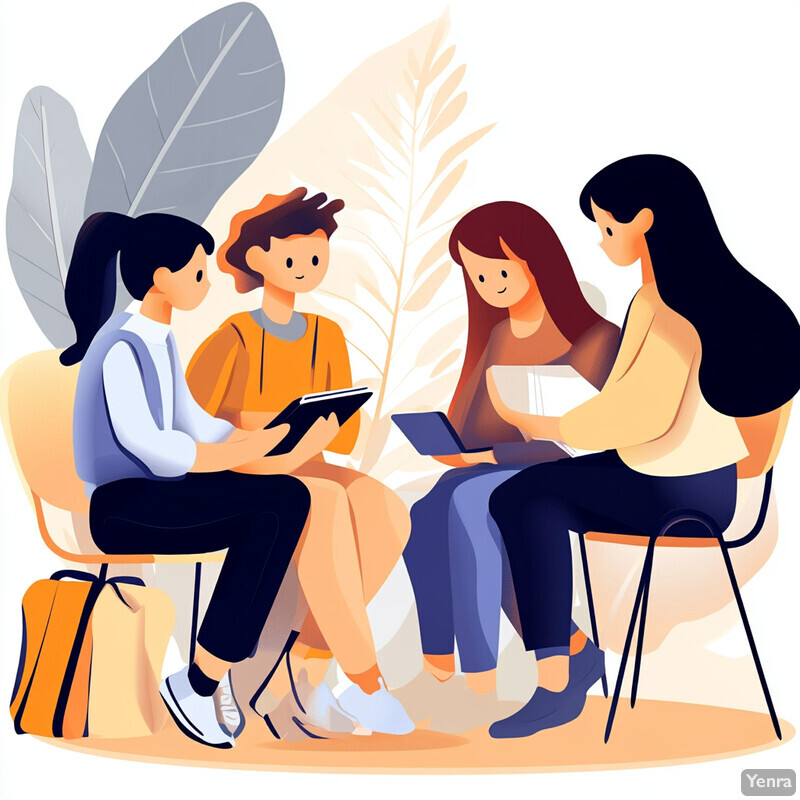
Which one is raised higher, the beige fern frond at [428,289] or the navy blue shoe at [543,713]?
the beige fern frond at [428,289]

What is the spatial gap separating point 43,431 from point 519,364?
1797 millimetres

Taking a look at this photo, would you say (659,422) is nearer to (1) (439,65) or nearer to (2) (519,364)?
(2) (519,364)

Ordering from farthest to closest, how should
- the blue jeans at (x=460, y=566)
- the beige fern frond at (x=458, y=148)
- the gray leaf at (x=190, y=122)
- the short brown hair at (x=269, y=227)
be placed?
the gray leaf at (x=190, y=122), the beige fern frond at (x=458, y=148), the short brown hair at (x=269, y=227), the blue jeans at (x=460, y=566)

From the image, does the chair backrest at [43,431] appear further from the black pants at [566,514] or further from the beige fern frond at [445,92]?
the beige fern frond at [445,92]

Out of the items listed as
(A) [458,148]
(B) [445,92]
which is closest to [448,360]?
(A) [458,148]

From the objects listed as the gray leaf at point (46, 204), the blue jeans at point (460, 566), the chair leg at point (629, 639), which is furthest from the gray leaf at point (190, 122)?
the chair leg at point (629, 639)

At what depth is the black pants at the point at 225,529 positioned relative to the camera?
14.8 feet

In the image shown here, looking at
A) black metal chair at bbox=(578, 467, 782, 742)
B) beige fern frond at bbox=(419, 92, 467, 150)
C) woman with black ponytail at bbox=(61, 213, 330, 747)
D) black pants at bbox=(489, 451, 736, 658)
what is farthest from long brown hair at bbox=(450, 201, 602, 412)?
woman with black ponytail at bbox=(61, 213, 330, 747)

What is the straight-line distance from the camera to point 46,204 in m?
5.75

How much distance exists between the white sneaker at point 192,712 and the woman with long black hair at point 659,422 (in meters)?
0.96

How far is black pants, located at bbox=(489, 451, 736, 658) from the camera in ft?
15.0

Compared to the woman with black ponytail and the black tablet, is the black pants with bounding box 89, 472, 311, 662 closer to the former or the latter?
the woman with black ponytail

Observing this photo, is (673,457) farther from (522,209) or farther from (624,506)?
(522,209)

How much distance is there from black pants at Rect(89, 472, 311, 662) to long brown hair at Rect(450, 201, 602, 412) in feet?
3.88
